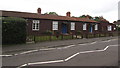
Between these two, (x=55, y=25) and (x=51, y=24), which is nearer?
(x=51, y=24)

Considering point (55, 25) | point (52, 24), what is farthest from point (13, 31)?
point (55, 25)

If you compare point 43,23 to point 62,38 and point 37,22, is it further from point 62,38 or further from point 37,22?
point 62,38

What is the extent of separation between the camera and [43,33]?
859 inches

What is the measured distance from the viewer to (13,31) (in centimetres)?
1270

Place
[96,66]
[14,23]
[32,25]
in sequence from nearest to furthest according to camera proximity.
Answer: [96,66] < [14,23] < [32,25]

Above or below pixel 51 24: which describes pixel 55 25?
below

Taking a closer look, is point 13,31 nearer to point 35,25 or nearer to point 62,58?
point 62,58

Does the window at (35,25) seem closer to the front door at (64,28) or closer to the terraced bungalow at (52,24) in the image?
the terraced bungalow at (52,24)

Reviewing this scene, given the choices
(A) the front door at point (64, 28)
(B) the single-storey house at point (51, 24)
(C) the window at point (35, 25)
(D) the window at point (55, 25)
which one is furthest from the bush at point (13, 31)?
(A) the front door at point (64, 28)

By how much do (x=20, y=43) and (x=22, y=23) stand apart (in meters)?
2.01

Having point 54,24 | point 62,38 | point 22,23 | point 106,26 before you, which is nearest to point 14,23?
point 22,23

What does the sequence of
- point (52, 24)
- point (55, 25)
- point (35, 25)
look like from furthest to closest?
point (55, 25) → point (52, 24) → point (35, 25)

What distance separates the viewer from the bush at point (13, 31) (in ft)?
40.3

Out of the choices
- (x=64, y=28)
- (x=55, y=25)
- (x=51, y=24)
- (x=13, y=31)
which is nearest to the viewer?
(x=13, y=31)
